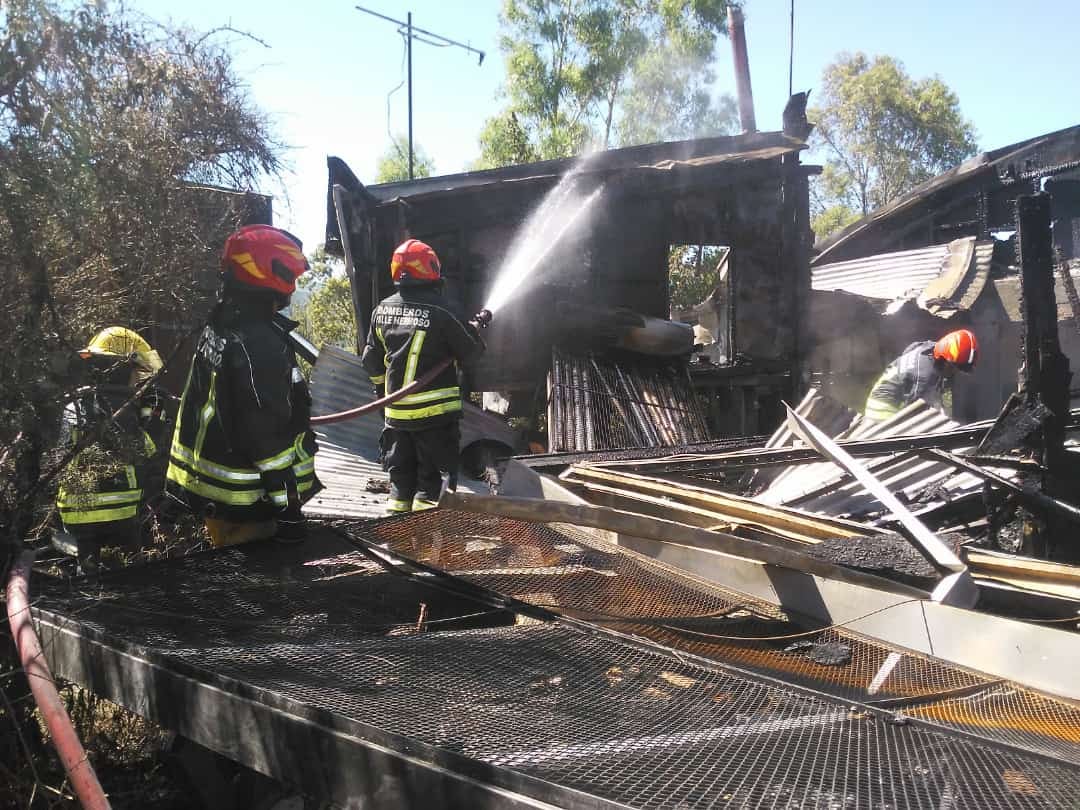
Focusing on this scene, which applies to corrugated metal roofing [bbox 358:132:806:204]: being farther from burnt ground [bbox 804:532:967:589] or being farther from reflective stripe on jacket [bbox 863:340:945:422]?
burnt ground [bbox 804:532:967:589]

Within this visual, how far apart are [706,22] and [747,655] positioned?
2332 centimetres

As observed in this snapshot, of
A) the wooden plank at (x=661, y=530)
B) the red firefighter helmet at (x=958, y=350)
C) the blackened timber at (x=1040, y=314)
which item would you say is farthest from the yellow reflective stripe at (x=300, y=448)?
the red firefighter helmet at (x=958, y=350)

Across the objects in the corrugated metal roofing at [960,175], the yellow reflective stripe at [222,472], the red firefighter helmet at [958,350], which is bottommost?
the yellow reflective stripe at [222,472]

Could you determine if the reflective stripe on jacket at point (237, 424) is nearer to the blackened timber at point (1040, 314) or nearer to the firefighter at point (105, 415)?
the firefighter at point (105, 415)

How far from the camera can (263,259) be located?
335 centimetres

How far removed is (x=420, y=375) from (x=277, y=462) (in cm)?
193

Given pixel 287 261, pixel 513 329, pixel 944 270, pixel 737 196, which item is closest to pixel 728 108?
pixel 944 270

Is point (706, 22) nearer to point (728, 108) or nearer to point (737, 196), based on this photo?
point (728, 108)

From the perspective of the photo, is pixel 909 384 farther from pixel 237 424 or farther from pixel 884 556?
pixel 237 424

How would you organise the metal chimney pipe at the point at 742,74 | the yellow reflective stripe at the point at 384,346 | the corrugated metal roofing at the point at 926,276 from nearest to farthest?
the yellow reflective stripe at the point at 384,346, the corrugated metal roofing at the point at 926,276, the metal chimney pipe at the point at 742,74

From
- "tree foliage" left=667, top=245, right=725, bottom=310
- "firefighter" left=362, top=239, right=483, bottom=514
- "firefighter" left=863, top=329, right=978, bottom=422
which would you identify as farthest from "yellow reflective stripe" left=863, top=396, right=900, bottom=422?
"tree foliage" left=667, top=245, right=725, bottom=310

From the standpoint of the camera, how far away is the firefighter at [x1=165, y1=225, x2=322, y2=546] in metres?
3.32

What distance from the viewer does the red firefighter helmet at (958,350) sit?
274 inches

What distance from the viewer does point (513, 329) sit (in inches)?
329
